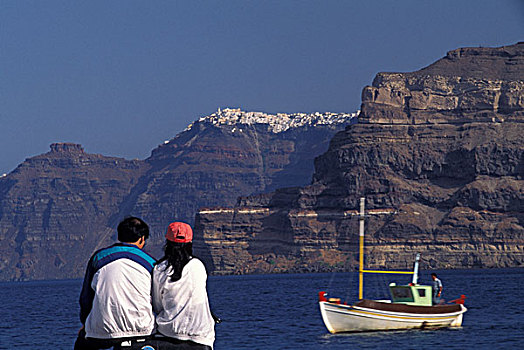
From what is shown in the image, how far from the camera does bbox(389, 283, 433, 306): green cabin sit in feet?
212

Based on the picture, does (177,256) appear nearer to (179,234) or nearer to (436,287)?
(179,234)

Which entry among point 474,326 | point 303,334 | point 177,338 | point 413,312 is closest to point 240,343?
point 303,334

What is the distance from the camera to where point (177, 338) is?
43.8 feet

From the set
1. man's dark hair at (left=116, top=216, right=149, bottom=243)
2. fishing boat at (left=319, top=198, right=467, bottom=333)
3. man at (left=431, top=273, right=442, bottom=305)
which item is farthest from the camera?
man at (left=431, top=273, right=442, bottom=305)

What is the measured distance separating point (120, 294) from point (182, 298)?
82 cm

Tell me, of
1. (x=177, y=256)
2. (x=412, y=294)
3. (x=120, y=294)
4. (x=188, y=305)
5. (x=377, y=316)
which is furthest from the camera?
(x=412, y=294)

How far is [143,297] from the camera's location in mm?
13148

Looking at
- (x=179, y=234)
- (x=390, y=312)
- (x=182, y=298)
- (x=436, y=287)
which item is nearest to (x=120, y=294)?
(x=182, y=298)

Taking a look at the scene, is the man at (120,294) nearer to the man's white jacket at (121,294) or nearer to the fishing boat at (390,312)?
the man's white jacket at (121,294)

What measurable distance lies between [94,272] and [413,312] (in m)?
53.2

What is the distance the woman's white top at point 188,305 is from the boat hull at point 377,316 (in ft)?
168

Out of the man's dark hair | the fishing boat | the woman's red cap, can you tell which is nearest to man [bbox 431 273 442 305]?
the fishing boat

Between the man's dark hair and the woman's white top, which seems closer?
the woman's white top

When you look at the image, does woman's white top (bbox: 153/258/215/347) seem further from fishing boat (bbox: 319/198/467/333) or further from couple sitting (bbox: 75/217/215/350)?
fishing boat (bbox: 319/198/467/333)
